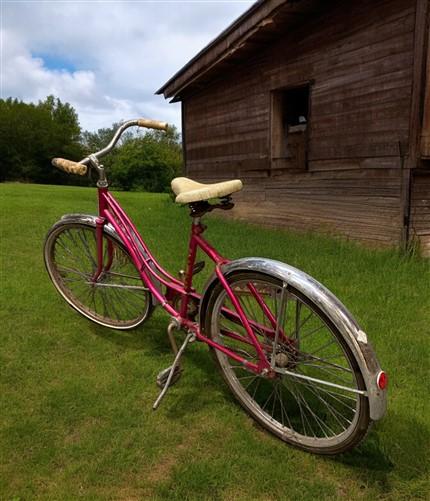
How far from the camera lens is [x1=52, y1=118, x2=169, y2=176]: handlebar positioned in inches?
105

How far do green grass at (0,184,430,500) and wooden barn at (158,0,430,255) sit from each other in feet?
7.52

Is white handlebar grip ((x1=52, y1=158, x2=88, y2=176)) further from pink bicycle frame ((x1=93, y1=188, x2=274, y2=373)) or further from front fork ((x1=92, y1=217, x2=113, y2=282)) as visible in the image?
front fork ((x1=92, y1=217, x2=113, y2=282))

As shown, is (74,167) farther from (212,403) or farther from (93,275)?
(212,403)

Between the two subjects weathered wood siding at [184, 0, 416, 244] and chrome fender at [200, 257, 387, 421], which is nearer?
chrome fender at [200, 257, 387, 421]

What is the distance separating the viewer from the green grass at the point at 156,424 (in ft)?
5.79

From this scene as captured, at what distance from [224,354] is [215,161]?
25.4ft

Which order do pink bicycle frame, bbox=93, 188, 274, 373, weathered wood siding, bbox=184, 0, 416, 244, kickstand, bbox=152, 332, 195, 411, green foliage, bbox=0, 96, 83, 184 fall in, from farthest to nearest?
green foliage, bbox=0, 96, 83, 184 < weathered wood siding, bbox=184, 0, 416, 244 < kickstand, bbox=152, 332, 195, 411 < pink bicycle frame, bbox=93, 188, 274, 373

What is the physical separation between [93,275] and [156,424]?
1.40 m

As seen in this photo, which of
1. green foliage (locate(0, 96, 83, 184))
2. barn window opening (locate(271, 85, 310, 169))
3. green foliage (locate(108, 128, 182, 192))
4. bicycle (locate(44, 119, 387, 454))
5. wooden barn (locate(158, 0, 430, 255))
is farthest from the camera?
green foliage (locate(0, 96, 83, 184))

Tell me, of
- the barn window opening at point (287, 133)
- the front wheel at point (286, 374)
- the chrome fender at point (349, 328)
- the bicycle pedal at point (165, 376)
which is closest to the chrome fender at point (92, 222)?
the bicycle pedal at point (165, 376)

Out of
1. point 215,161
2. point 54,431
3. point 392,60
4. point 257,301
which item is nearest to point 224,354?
point 257,301

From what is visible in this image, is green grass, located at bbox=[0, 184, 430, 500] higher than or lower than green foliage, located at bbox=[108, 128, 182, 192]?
lower

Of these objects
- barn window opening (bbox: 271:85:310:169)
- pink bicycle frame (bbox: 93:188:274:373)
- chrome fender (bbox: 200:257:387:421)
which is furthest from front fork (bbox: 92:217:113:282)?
barn window opening (bbox: 271:85:310:169)

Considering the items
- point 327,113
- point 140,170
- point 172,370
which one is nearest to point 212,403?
point 172,370
